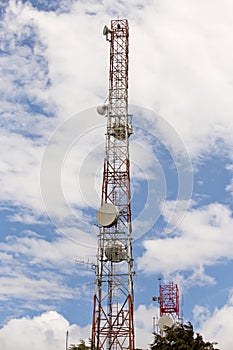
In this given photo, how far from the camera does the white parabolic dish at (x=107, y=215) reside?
5634cm

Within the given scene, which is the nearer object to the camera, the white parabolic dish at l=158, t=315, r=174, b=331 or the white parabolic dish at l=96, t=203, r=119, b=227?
the white parabolic dish at l=96, t=203, r=119, b=227

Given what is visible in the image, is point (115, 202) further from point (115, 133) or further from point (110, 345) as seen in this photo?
point (110, 345)

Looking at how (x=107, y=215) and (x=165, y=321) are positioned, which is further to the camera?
(x=165, y=321)

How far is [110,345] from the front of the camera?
54.1m

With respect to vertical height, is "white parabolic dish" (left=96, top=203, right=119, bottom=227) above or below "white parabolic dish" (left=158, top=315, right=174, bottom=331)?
above

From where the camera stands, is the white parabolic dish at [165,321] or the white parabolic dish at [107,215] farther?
the white parabolic dish at [165,321]

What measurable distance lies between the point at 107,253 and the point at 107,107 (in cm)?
1602

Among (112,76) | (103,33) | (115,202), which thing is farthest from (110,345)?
(103,33)

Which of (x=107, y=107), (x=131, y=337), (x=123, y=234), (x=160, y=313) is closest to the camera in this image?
(x=131, y=337)

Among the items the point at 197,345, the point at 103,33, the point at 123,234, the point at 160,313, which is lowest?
the point at 197,345

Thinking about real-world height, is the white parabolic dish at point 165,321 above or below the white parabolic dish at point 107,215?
below

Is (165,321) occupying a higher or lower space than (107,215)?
lower

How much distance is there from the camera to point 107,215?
56469mm

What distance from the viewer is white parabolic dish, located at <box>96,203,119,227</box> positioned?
56.3 m
